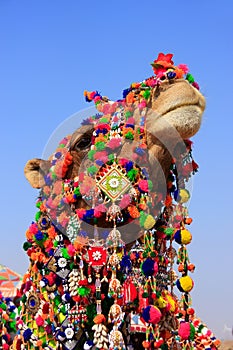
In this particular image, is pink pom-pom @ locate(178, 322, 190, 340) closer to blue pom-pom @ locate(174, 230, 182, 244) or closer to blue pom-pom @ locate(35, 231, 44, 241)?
blue pom-pom @ locate(174, 230, 182, 244)

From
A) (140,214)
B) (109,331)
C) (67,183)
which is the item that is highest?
(67,183)

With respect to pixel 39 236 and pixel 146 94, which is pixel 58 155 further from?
pixel 146 94

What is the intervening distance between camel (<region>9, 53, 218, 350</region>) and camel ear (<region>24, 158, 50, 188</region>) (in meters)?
0.22

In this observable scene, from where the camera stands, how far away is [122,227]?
4582mm

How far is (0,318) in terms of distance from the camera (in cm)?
597

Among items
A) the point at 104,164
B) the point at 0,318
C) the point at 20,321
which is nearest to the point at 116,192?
the point at 104,164

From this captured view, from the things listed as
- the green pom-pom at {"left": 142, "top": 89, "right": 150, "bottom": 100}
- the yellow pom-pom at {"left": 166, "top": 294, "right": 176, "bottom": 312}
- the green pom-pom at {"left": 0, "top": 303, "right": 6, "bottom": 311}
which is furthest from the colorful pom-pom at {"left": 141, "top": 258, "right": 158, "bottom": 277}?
the green pom-pom at {"left": 0, "top": 303, "right": 6, "bottom": 311}

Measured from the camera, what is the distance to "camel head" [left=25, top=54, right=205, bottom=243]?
14.5 feet

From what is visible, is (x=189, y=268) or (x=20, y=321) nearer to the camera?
(x=189, y=268)

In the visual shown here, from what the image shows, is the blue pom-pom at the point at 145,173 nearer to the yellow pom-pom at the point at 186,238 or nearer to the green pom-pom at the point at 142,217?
the green pom-pom at the point at 142,217

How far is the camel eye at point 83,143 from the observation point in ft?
15.9

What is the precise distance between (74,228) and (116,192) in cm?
39

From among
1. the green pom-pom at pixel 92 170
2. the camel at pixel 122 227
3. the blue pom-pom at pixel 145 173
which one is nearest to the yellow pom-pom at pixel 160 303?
the camel at pixel 122 227

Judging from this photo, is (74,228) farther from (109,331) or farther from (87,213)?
(109,331)
